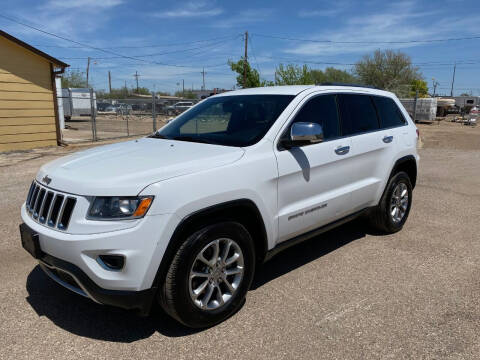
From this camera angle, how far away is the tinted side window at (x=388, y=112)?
476 cm

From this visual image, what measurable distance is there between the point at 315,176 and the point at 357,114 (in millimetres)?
1136

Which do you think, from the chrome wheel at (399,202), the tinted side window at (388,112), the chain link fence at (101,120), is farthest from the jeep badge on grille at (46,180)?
the chain link fence at (101,120)

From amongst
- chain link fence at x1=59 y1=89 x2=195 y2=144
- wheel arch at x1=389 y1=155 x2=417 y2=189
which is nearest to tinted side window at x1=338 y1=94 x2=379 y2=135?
wheel arch at x1=389 y1=155 x2=417 y2=189

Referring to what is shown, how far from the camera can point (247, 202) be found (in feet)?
10.00

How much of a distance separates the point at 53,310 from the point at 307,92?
2.89m

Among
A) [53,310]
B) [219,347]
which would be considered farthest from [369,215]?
[53,310]

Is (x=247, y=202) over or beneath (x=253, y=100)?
beneath

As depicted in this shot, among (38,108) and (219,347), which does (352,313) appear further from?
(38,108)

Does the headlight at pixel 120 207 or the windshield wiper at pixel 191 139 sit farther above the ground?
the windshield wiper at pixel 191 139

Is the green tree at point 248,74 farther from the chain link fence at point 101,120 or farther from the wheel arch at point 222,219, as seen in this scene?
the wheel arch at point 222,219

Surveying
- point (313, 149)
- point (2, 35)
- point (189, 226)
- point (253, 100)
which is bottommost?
point (189, 226)

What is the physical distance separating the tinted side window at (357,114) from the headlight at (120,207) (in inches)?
92.5

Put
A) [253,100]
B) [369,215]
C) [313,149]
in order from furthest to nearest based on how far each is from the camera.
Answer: [369,215]
[253,100]
[313,149]

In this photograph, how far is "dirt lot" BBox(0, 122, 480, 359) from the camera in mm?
2773
